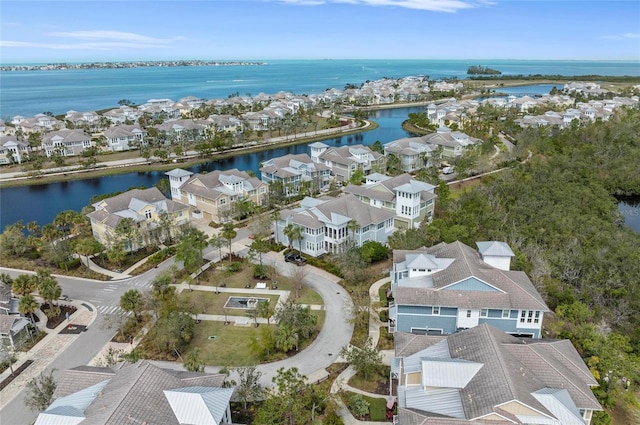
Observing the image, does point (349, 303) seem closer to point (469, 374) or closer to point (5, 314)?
point (469, 374)

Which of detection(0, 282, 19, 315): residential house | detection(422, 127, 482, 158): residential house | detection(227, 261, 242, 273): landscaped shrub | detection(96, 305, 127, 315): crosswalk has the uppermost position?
detection(422, 127, 482, 158): residential house

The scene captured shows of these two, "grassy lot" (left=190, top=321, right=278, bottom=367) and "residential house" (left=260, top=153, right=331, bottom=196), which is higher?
"residential house" (left=260, top=153, right=331, bottom=196)

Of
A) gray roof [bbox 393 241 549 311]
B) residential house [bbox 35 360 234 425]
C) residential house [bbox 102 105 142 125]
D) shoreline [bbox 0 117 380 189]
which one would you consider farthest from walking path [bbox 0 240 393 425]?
residential house [bbox 102 105 142 125]

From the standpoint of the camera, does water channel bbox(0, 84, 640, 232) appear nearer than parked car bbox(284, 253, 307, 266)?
No

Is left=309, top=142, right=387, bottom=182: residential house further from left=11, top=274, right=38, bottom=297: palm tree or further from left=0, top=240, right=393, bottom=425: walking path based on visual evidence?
left=11, top=274, right=38, bottom=297: palm tree

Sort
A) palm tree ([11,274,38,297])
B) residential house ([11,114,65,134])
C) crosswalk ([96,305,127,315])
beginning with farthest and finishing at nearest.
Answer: residential house ([11,114,65,134]), crosswalk ([96,305,127,315]), palm tree ([11,274,38,297])

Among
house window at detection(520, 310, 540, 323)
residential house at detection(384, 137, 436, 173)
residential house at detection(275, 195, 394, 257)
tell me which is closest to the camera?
house window at detection(520, 310, 540, 323)

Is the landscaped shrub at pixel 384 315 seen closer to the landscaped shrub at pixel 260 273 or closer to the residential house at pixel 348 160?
the landscaped shrub at pixel 260 273
